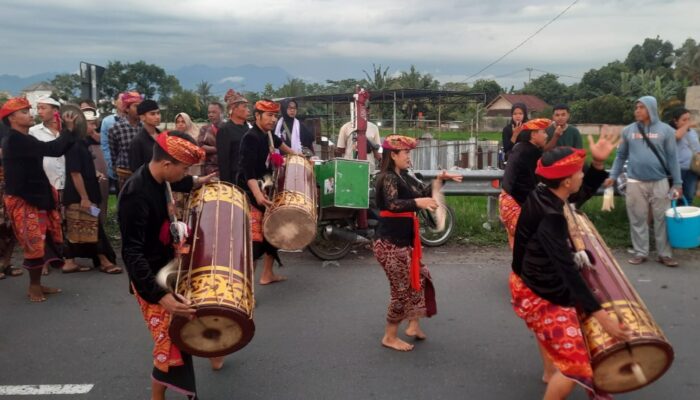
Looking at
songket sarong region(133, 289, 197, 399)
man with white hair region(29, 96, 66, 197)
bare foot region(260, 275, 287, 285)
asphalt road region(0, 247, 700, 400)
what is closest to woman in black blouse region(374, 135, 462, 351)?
asphalt road region(0, 247, 700, 400)

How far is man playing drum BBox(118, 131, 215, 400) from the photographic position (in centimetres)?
299

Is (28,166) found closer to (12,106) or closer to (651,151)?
(12,106)

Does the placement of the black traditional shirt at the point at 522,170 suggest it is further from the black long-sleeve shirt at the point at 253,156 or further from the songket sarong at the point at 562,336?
the black long-sleeve shirt at the point at 253,156

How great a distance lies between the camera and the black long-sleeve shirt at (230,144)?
6027 mm

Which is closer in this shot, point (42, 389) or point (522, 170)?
point (42, 389)

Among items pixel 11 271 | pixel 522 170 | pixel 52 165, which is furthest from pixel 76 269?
pixel 522 170

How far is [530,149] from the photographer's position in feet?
16.1

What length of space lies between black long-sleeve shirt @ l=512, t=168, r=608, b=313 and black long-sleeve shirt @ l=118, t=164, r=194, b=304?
1974 millimetres

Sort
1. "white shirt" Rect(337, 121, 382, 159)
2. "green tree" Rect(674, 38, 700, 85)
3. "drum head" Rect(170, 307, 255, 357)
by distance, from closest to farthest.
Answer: "drum head" Rect(170, 307, 255, 357) → "white shirt" Rect(337, 121, 382, 159) → "green tree" Rect(674, 38, 700, 85)

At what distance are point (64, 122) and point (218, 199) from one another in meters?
2.38

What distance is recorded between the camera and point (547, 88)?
228 feet

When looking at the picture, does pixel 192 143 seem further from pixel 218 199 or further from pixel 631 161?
pixel 631 161

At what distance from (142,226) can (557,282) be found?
2224 mm

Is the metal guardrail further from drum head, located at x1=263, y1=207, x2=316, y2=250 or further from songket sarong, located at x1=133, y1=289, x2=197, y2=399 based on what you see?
songket sarong, located at x1=133, y1=289, x2=197, y2=399
